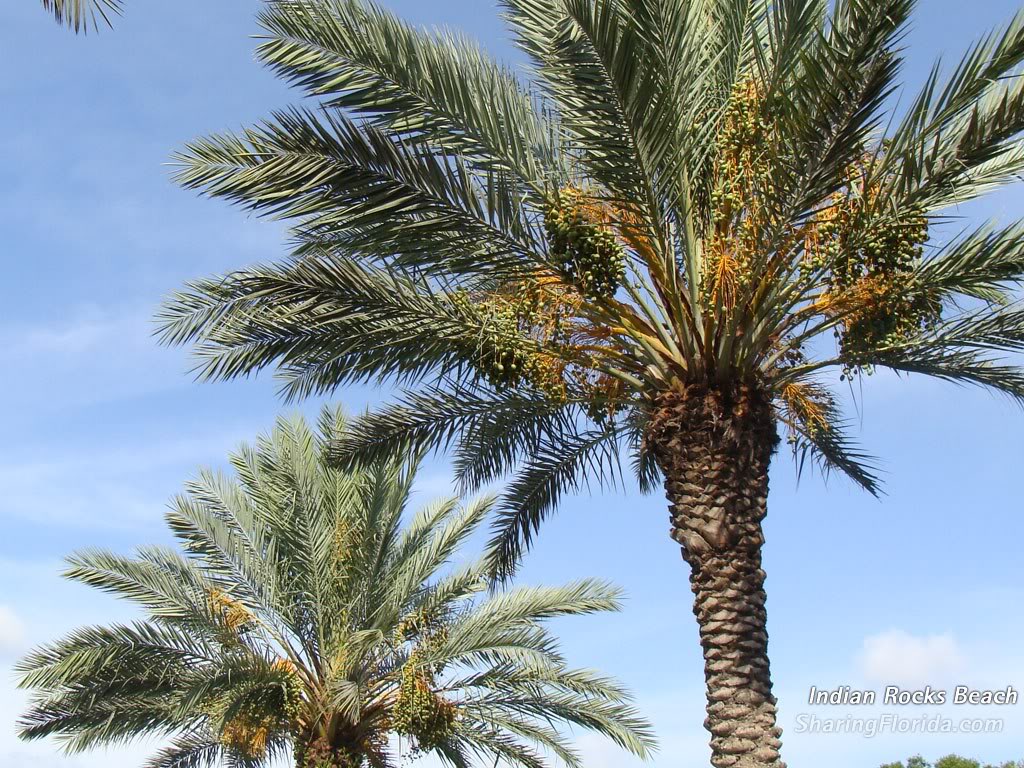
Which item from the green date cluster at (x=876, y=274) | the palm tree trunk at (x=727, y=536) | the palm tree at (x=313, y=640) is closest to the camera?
the green date cluster at (x=876, y=274)

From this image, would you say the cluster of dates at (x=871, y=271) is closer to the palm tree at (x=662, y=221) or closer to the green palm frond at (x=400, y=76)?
the palm tree at (x=662, y=221)

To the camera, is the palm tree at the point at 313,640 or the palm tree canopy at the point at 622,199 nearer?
the palm tree canopy at the point at 622,199

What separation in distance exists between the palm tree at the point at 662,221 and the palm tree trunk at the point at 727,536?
16mm

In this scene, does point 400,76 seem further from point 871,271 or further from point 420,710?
point 420,710

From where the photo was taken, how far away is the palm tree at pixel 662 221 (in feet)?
22.9

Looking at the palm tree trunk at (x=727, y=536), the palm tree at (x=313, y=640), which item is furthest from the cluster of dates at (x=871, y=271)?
the palm tree at (x=313, y=640)

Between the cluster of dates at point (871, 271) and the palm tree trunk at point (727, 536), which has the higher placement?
the cluster of dates at point (871, 271)

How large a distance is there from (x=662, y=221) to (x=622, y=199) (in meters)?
0.33

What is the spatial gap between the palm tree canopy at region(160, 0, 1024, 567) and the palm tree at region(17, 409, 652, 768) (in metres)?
6.28

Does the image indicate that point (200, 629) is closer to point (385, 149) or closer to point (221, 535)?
point (221, 535)

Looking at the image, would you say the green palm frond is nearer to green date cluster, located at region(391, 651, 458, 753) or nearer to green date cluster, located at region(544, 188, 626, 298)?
green date cluster, located at region(544, 188, 626, 298)

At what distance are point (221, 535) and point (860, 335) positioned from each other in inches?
399

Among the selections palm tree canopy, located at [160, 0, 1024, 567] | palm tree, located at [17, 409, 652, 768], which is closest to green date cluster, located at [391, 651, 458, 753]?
palm tree, located at [17, 409, 652, 768]

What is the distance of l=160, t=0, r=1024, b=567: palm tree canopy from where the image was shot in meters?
6.95
